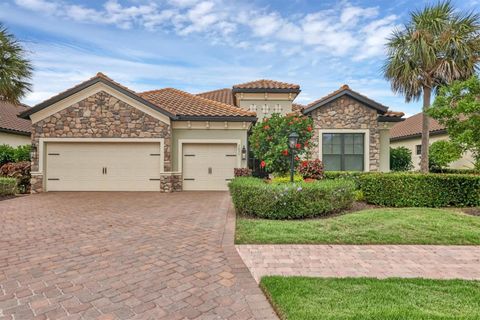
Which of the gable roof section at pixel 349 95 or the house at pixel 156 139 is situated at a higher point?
the gable roof section at pixel 349 95

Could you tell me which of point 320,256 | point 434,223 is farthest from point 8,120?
point 434,223

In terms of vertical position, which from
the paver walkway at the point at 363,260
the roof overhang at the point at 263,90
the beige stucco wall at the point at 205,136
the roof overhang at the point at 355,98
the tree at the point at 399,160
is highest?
the roof overhang at the point at 263,90

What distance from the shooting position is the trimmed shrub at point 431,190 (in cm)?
809

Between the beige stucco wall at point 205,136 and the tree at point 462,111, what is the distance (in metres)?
7.17

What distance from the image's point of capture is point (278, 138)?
29.6 ft

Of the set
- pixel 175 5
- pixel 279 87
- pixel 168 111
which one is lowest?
pixel 168 111

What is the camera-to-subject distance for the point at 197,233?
17.8 ft

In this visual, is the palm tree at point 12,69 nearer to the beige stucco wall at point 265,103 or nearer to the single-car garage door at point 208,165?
the single-car garage door at point 208,165

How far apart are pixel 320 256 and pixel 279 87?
1171cm

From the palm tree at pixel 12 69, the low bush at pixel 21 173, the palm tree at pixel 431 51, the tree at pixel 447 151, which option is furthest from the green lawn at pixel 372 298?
the low bush at pixel 21 173

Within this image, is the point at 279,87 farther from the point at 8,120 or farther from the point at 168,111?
the point at 8,120

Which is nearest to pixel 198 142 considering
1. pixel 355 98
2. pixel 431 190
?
pixel 355 98

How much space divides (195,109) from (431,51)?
10.5 m

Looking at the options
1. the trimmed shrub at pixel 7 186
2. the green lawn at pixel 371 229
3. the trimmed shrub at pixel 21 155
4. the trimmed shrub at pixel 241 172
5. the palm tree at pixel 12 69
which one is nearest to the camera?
the green lawn at pixel 371 229
